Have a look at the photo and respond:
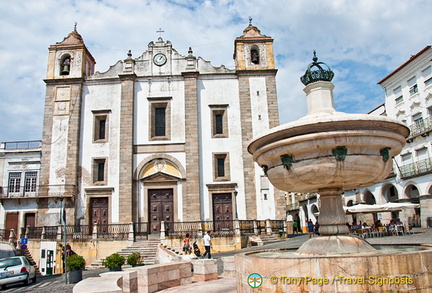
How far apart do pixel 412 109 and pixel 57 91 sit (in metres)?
25.2

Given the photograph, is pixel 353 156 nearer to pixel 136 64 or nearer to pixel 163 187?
pixel 163 187

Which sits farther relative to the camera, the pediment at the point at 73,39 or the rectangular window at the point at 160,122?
the pediment at the point at 73,39

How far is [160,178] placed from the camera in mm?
22906

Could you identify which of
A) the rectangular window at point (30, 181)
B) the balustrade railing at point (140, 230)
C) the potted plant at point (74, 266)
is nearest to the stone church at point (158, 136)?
the balustrade railing at point (140, 230)

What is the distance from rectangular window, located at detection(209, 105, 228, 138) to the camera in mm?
23906

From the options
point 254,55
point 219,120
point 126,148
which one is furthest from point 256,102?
point 126,148

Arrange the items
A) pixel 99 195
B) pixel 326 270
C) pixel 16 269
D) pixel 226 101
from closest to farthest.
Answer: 1. pixel 326 270
2. pixel 16 269
3. pixel 99 195
4. pixel 226 101

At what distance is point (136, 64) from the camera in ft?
81.8

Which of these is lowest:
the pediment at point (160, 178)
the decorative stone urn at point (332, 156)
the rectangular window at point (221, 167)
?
the decorative stone urn at point (332, 156)

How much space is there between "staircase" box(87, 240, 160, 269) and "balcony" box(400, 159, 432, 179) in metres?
17.9

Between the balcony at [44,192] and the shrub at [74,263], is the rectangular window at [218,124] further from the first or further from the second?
the shrub at [74,263]

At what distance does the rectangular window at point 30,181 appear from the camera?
24.8 m

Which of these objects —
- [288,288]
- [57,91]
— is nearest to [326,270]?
[288,288]

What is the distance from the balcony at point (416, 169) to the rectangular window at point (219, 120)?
43.6ft
